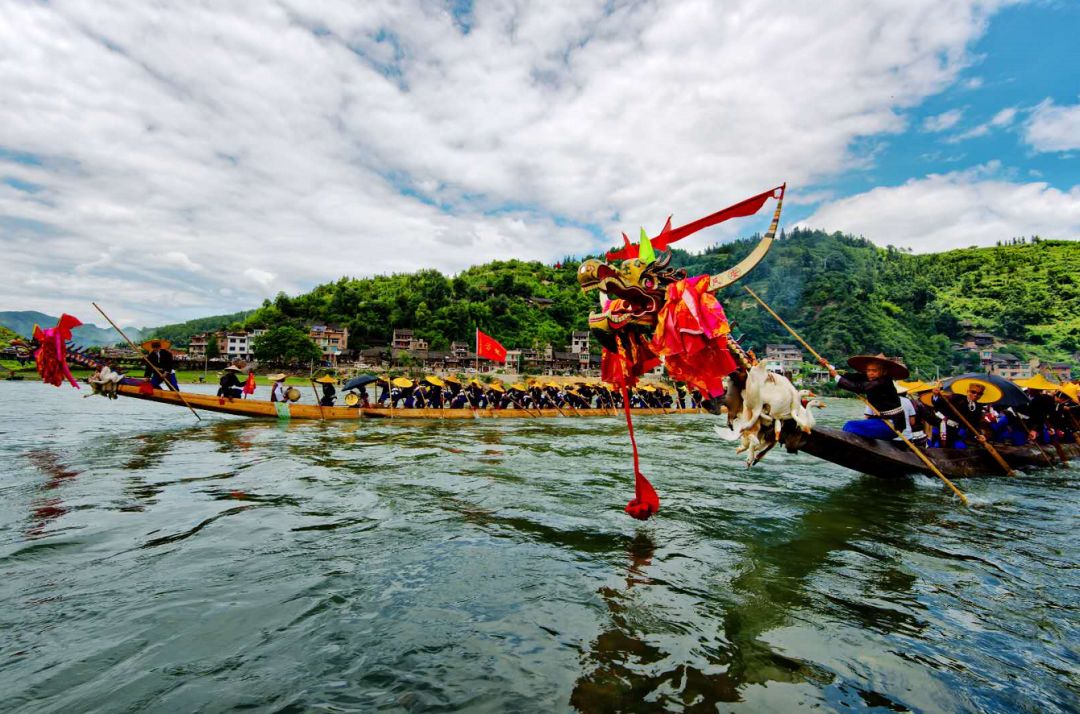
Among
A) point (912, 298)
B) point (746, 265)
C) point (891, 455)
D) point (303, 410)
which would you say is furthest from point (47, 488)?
point (912, 298)

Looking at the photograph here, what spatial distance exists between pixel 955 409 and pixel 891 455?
292 centimetres

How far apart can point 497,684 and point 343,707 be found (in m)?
0.84

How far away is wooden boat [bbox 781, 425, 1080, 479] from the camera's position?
23.0ft

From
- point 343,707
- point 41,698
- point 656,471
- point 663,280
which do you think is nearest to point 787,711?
point 343,707

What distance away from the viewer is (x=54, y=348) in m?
13.2

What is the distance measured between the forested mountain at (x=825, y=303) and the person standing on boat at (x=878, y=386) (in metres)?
88.2

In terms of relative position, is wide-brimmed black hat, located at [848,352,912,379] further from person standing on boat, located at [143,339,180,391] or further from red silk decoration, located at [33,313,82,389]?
person standing on boat, located at [143,339,180,391]

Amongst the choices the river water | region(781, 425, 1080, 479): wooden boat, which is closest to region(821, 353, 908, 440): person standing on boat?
region(781, 425, 1080, 479): wooden boat

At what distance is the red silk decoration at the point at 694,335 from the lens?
13.9ft

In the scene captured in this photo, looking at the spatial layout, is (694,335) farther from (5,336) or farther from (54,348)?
(5,336)

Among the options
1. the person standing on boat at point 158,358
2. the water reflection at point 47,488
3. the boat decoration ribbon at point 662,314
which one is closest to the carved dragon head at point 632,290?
the boat decoration ribbon at point 662,314

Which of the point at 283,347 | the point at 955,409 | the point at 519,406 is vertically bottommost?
the point at 519,406

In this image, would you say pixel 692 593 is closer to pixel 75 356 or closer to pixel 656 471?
pixel 656 471

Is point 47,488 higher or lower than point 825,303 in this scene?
lower
